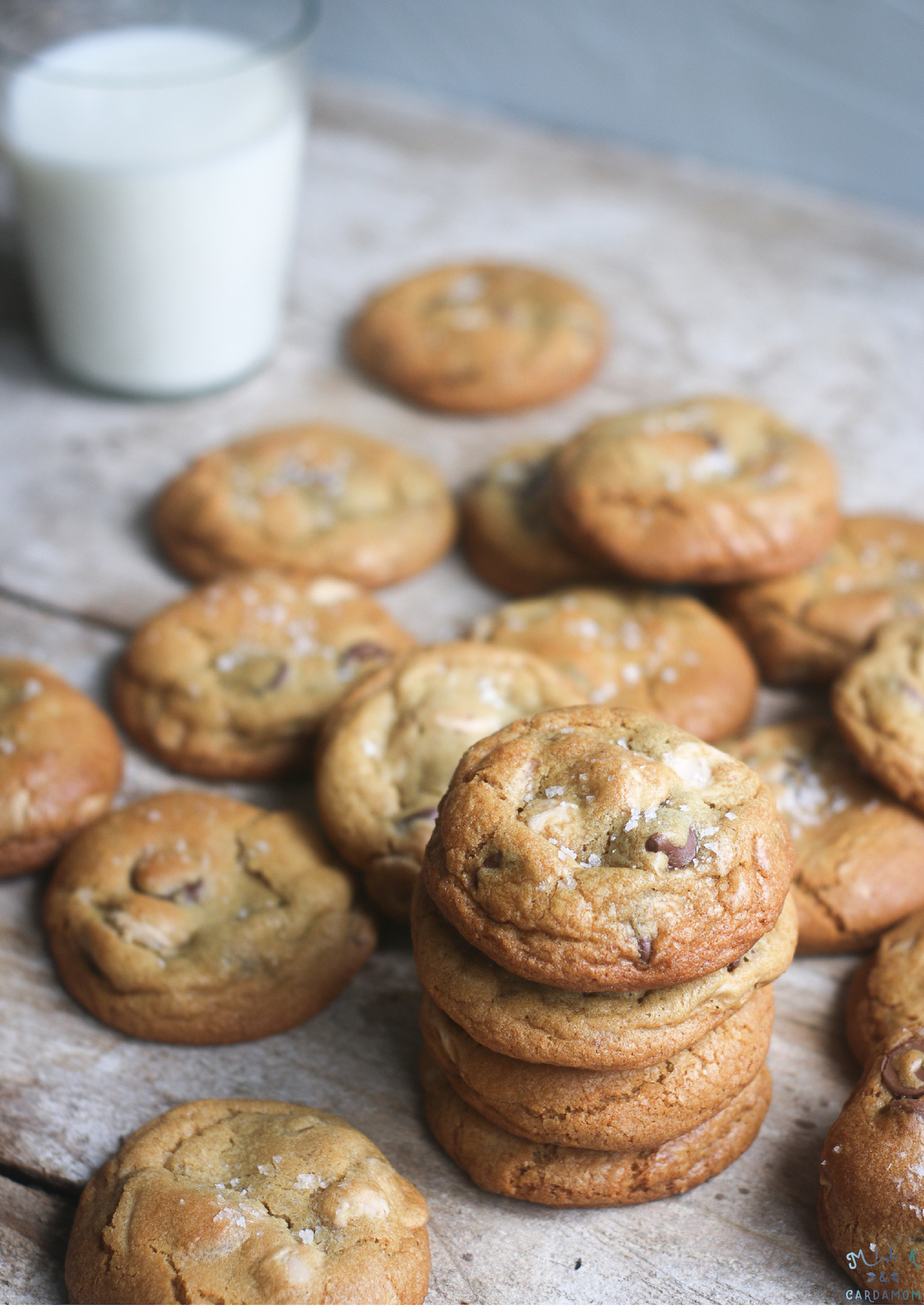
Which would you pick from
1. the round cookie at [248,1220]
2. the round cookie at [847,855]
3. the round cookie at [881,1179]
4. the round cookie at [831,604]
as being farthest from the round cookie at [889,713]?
the round cookie at [248,1220]

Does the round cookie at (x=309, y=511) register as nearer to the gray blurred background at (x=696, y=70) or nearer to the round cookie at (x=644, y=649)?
the round cookie at (x=644, y=649)

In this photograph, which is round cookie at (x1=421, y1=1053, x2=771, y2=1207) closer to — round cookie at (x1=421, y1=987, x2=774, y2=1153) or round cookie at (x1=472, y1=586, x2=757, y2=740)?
round cookie at (x1=421, y1=987, x2=774, y2=1153)

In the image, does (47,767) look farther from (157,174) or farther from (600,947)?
(157,174)

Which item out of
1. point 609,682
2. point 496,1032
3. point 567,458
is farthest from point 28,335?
point 496,1032

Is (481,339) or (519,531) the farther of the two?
(481,339)

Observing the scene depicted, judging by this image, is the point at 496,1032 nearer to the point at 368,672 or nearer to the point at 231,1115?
the point at 231,1115

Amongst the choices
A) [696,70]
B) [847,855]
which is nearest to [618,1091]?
[847,855]
